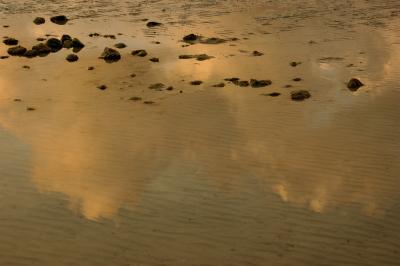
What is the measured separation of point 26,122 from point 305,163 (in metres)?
6.47

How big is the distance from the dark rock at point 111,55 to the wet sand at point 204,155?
0.32 meters

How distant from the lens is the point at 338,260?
8.34 m

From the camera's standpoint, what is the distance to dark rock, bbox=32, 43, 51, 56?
19.6 m

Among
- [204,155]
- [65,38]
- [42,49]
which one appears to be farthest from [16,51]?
[204,155]

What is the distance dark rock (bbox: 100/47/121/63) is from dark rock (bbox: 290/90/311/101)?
6242mm

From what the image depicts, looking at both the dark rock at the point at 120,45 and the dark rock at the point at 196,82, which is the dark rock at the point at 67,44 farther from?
the dark rock at the point at 196,82

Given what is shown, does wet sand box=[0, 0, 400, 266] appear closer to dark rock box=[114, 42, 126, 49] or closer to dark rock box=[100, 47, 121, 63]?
dark rock box=[100, 47, 121, 63]

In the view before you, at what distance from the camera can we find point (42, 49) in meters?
19.8

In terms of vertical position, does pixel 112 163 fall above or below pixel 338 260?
below

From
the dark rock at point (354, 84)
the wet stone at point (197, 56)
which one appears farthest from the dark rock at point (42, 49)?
the dark rock at point (354, 84)

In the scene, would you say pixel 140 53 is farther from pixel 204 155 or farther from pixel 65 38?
pixel 204 155

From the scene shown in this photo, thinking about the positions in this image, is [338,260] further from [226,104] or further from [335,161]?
[226,104]

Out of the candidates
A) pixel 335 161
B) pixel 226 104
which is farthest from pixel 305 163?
pixel 226 104

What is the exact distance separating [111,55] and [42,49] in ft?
8.77
